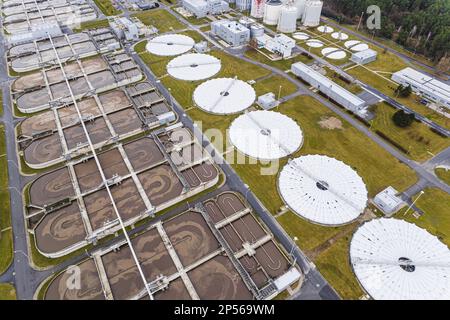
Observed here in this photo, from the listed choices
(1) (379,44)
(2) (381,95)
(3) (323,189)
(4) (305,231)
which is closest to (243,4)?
(1) (379,44)

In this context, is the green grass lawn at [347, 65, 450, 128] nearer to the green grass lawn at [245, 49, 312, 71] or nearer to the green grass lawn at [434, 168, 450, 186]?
the green grass lawn at [245, 49, 312, 71]

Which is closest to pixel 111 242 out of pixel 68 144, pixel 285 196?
pixel 68 144

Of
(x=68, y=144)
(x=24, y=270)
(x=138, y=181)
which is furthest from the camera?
(x=68, y=144)

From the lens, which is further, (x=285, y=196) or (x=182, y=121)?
(x=182, y=121)

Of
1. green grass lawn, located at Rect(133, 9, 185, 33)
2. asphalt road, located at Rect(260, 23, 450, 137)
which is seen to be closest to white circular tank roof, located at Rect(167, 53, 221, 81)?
green grass lawn, located at Rect(133, 9, 185, 33)

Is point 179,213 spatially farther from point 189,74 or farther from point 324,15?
point 324,15
